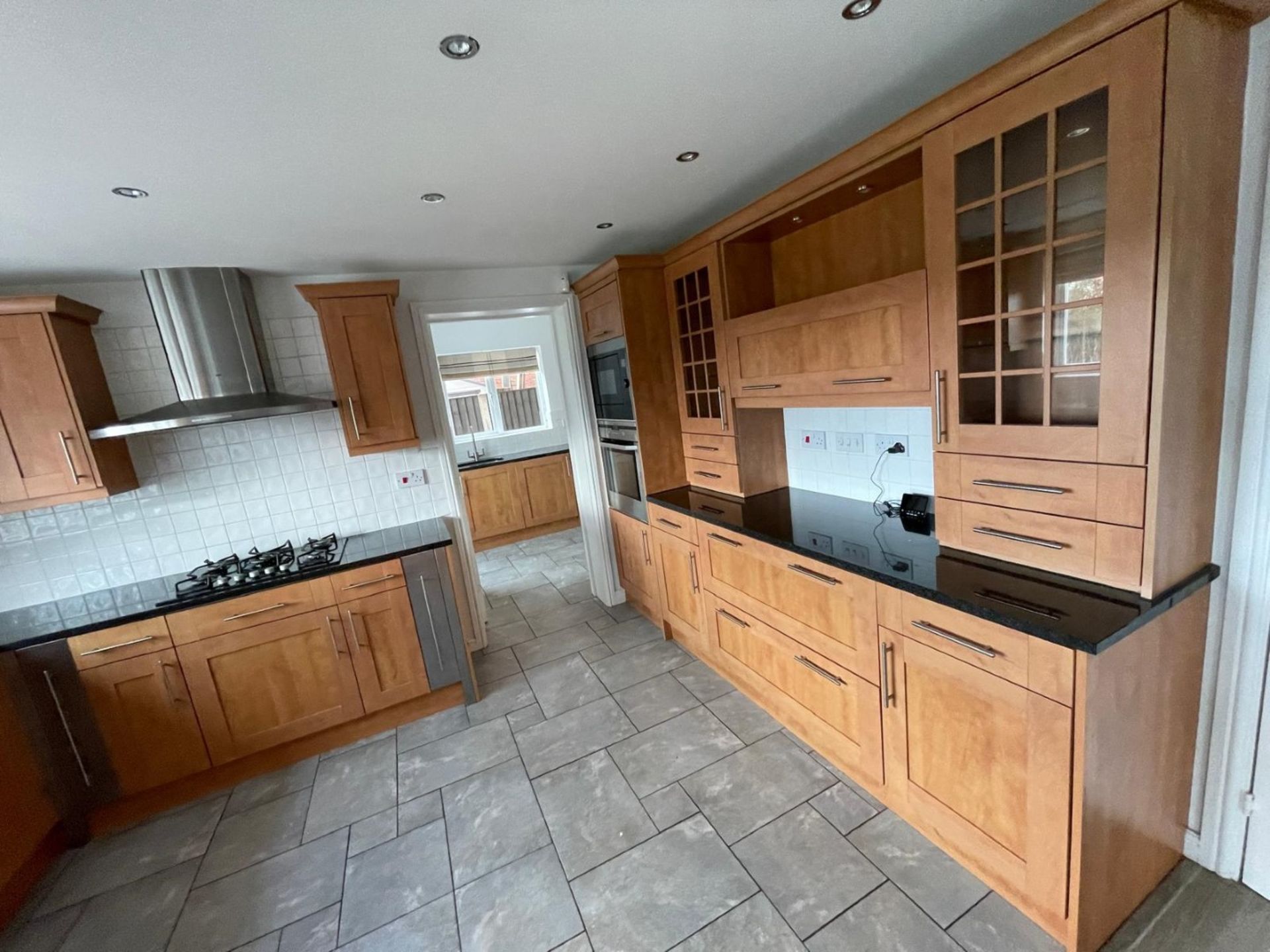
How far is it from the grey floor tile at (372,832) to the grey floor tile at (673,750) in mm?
893

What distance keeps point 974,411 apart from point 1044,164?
61 cm

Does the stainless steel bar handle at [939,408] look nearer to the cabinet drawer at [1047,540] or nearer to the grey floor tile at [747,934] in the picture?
the cabinet drawer at [1047,540]

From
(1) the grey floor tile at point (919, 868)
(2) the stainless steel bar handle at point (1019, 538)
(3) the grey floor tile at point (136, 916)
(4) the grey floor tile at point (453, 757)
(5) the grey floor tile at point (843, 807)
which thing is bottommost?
(1) the grey floor tile at point (919, 868)

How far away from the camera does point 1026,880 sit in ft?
4.43

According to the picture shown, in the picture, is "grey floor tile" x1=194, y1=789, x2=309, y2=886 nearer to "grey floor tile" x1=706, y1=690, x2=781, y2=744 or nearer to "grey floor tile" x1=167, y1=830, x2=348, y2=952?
"grey floor tile" x1=167, y1=830, x2=348, y2=952

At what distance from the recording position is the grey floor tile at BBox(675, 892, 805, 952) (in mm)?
1412

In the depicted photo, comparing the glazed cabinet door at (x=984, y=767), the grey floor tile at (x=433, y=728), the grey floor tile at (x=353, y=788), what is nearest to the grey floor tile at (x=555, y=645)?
the grey floor tile at (x=433, y=728)

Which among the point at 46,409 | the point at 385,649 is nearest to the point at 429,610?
the point at 385,649

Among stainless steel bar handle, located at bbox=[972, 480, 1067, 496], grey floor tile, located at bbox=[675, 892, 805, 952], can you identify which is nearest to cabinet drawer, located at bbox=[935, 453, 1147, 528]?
stainless steel bar handle, located at bbox=[972, 480, 1067, 496]

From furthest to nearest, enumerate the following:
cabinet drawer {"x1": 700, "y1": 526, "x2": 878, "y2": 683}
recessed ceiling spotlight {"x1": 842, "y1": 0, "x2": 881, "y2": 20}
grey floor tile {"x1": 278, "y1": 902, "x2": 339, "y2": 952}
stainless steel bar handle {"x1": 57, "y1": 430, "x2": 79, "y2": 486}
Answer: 1. stainless steel bar handle {"x1": 57, "y1": 430, "x2": 79, "y2": 486}
2. cabinet drawer {"x1": 700, "y1": 526, "x2": 878, "y2": 683}
3. grey floor tile {"x1": 278, "y1": 902, "x2": 339, "y2": 952}
4. recessed ceiling spotlight {"x1": 842, "y1": 0, "x2": 881, "y2": 20}

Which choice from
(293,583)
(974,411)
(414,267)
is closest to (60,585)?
(293,583)

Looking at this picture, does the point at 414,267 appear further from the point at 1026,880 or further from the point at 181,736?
the point at 1026,880

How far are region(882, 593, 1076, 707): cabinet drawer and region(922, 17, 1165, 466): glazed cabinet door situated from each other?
46 centimetres

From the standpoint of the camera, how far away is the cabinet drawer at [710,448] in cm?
257
